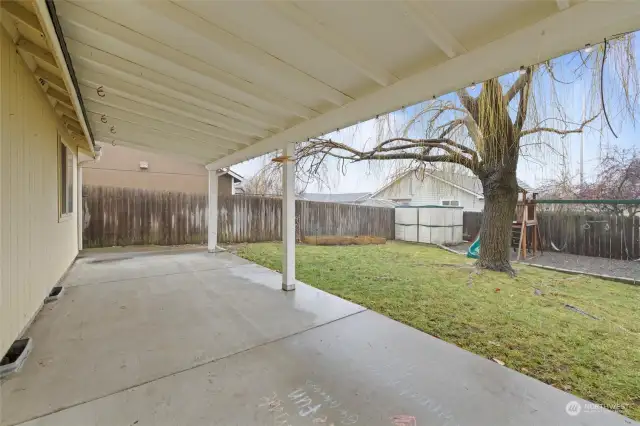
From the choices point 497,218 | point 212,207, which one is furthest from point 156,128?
point 497,218

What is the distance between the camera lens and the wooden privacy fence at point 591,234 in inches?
253

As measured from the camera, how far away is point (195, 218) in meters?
8.51

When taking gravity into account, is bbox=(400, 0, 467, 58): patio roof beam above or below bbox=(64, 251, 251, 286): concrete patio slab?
above

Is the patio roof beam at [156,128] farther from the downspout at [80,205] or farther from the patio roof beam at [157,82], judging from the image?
the downspout at [80,205]

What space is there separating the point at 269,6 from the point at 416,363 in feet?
8.56

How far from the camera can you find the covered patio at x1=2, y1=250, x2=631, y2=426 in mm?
1523

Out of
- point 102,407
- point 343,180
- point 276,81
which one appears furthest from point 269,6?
point 343,180

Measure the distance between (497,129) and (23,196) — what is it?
18.6 feet

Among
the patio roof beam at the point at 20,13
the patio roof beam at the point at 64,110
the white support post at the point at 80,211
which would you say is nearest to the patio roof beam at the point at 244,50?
the patio roof beam at the point at 20,13

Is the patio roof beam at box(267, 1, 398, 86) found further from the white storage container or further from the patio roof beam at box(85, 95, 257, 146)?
the white storage container

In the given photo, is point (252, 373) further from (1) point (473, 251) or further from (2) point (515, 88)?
(1) point (473, 251)

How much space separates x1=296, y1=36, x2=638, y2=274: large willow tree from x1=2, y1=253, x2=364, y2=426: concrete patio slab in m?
2.94

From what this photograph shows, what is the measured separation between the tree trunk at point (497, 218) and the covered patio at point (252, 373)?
3550mm

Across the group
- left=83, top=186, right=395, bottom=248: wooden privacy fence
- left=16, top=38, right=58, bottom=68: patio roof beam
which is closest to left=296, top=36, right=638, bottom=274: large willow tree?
left=83, top=186, right=395, bottom=248: wooden privacy fence
